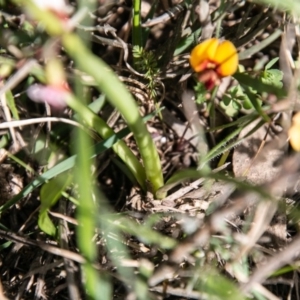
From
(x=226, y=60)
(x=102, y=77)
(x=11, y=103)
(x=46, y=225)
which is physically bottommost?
(x=46, y=225)

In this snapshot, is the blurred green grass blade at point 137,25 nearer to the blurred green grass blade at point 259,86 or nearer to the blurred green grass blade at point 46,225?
the blurred green grass blade at point 259,86

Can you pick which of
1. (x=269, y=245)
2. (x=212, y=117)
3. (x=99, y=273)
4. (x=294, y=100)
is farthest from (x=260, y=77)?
(x=99, y=273)

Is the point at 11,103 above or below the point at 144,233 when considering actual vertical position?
above

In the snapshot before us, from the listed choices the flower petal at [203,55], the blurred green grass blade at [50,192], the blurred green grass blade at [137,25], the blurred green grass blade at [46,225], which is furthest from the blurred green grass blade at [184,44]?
the blurred green grass blade at [46,225]

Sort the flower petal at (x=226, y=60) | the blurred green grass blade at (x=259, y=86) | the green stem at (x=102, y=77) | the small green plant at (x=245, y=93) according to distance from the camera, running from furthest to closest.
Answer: the small green plant at (x=245, y=93)
the flower petal at (x=226, y=60)
the blurred green grass blade at (x=259, y=86)
the green stem at (x=102, y=77)

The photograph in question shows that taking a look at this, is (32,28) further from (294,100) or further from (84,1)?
(294,100)

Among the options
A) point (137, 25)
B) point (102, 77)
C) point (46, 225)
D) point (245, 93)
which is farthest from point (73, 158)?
point (102, 77)

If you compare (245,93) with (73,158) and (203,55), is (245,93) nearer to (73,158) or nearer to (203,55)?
(203,55)
